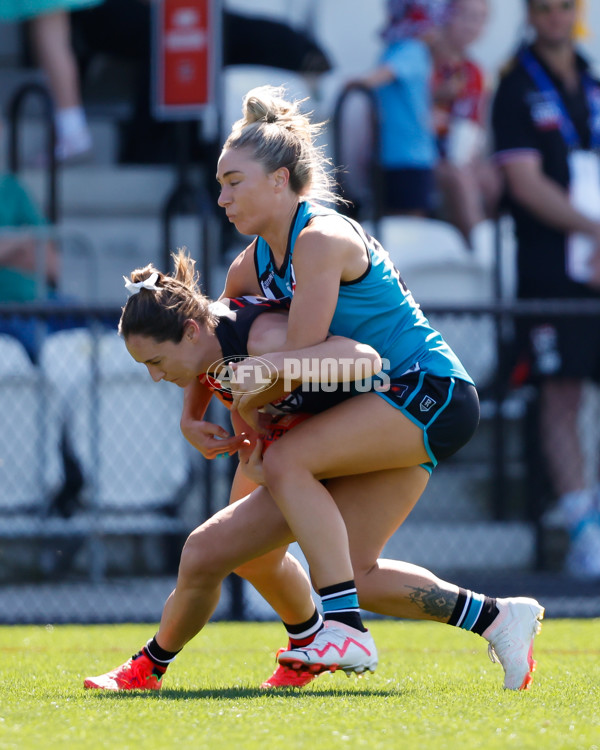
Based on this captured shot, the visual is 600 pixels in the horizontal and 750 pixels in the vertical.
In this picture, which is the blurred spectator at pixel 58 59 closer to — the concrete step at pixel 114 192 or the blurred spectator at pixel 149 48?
the concrete step at pixel 114 192

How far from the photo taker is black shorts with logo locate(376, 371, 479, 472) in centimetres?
329

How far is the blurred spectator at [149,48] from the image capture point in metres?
8.80

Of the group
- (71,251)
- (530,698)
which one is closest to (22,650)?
(530,698)

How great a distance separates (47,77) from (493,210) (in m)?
3.04

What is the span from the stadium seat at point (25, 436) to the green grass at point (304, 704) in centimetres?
123

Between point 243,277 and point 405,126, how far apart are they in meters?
4.12

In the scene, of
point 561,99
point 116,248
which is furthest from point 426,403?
point 116,248

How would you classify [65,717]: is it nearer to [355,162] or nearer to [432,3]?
[355,162]

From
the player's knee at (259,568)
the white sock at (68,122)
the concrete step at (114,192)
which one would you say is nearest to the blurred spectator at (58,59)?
the white sock at (68,122)

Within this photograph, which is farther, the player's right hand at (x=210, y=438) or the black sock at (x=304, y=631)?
the black sock at (x=304, y=631)

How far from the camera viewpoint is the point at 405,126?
24.5ft

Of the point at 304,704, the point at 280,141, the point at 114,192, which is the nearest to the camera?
the point at 304,704

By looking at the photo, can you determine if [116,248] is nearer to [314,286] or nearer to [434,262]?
[434,262]

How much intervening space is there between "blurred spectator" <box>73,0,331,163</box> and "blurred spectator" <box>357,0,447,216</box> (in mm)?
1225
